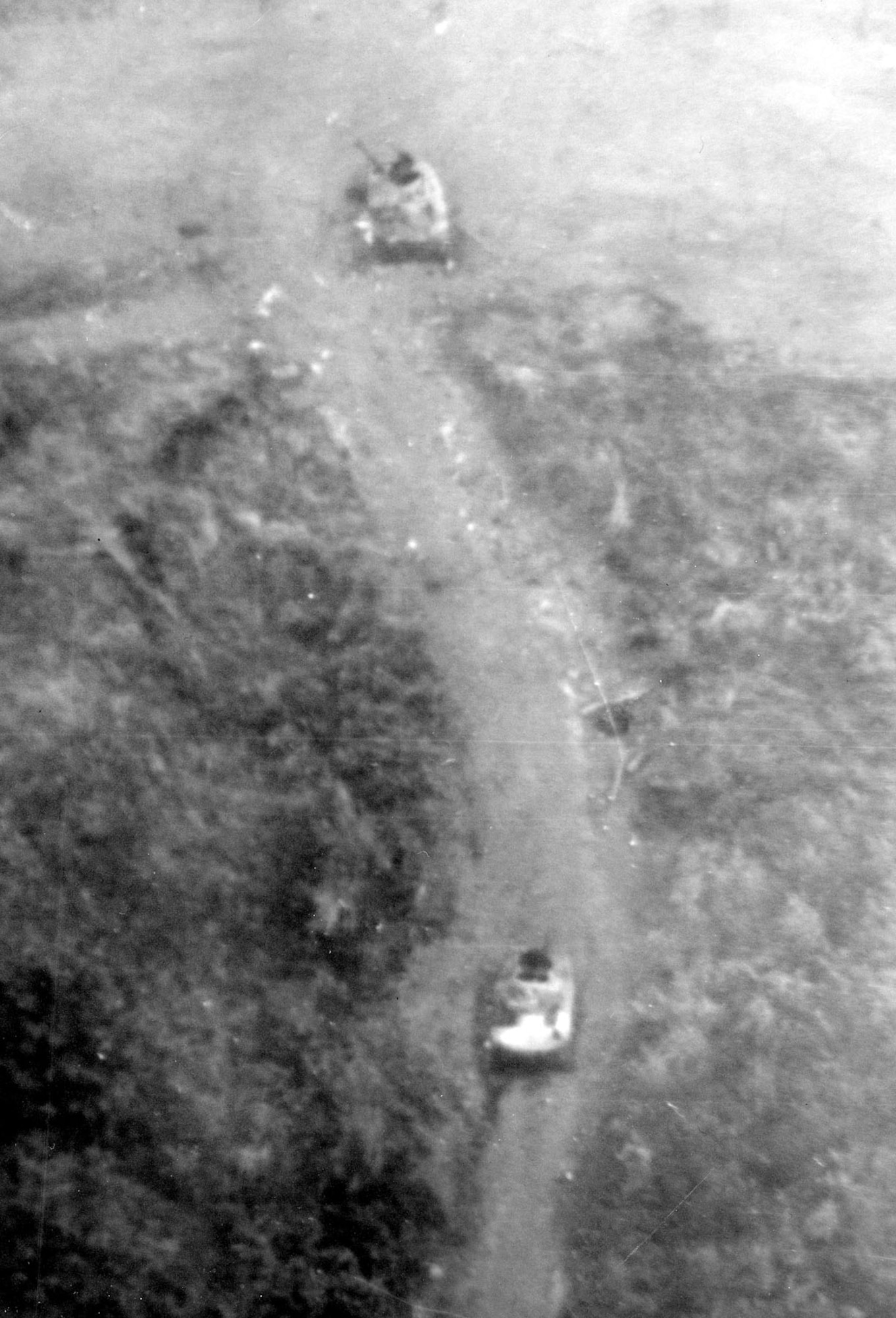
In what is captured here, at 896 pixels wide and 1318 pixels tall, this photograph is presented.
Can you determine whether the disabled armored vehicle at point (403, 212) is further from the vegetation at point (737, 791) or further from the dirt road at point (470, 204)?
the vegetation at point (737, 791)

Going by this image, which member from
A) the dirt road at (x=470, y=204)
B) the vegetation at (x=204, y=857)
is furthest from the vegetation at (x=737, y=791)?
the vegetation at (x=204, y=857)

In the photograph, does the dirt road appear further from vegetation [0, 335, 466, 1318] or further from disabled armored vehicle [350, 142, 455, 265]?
vegetation [0, 335, 466, 1318]

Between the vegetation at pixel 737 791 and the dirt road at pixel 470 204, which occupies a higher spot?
the dirt road at pixel 470 204

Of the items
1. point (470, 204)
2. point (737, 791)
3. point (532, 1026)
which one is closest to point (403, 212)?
point (470, 204)

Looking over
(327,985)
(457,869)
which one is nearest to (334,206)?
(457,869)

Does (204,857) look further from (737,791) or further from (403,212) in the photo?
(403,212)

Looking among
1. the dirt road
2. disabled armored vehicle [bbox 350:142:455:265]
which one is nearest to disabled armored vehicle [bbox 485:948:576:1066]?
the dirt road

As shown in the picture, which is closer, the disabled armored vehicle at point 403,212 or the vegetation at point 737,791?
the vegetation at point 737,791
